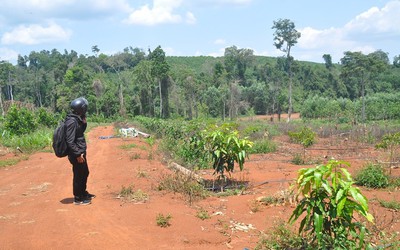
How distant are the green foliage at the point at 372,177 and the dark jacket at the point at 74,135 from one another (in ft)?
17.1

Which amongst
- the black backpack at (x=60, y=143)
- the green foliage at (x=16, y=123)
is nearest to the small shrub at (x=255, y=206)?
the black backpack at (x=60, y=143)

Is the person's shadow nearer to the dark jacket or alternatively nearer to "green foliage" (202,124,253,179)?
the dark jacket

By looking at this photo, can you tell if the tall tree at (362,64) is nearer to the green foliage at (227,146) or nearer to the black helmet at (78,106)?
the green foliage at (227,146)

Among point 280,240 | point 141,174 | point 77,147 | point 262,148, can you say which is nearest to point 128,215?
point 77,147

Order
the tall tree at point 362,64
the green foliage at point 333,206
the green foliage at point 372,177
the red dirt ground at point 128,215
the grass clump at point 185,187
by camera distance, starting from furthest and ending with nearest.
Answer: the tall tree at point 362,64, the green foliage at point 372,177, the grass clump at point 185,187, the red dirt ground at point 128,215, the green foliage at point 333,206

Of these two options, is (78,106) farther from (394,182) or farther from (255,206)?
(394,182)

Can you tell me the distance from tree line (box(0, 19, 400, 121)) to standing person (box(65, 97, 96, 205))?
1165 inches

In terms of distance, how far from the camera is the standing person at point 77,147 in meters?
5.14

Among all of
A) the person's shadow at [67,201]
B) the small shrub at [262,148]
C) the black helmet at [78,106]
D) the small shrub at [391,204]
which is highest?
the black helmet at [78,106]

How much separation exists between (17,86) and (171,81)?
32190 millimetres

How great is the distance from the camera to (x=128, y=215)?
4.75m

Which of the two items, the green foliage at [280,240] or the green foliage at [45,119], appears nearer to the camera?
the green foliage at [280,240]

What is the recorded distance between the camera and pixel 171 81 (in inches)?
1631

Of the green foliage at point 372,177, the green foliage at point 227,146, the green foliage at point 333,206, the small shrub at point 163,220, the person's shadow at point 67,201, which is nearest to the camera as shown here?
the green foliage at point 333,206
